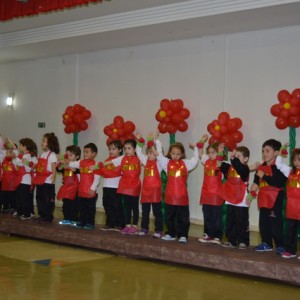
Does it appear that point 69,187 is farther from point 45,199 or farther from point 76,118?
point 76,118

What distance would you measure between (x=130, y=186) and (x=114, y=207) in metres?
0.54

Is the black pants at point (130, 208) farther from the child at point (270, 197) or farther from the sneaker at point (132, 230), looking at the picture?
the child at point (270, 197)

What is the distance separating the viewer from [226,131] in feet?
24.5

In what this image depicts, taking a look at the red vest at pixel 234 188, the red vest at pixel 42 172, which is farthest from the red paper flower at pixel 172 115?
the red vest at pixel 234 188

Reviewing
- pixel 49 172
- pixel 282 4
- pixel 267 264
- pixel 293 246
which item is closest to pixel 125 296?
pixel 267 264

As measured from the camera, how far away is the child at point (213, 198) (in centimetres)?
600

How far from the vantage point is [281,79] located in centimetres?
777

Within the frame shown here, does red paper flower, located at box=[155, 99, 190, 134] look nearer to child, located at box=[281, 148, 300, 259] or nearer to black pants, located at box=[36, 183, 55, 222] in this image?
black pants, located at box=[36, 183, 55, 222]

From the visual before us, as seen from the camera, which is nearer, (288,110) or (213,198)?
(213,198)

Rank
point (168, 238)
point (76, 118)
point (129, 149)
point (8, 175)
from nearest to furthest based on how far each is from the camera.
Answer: point (168, 238) → point (129, 149) → point (8, 175) → point (76, 118)

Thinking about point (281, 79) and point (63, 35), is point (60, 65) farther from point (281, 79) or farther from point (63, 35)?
point (281, 79)

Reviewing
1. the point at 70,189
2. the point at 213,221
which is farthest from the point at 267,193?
the point at 70,189

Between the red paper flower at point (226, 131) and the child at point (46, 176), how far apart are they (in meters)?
2.27

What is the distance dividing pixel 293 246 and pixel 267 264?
19.4 inches
